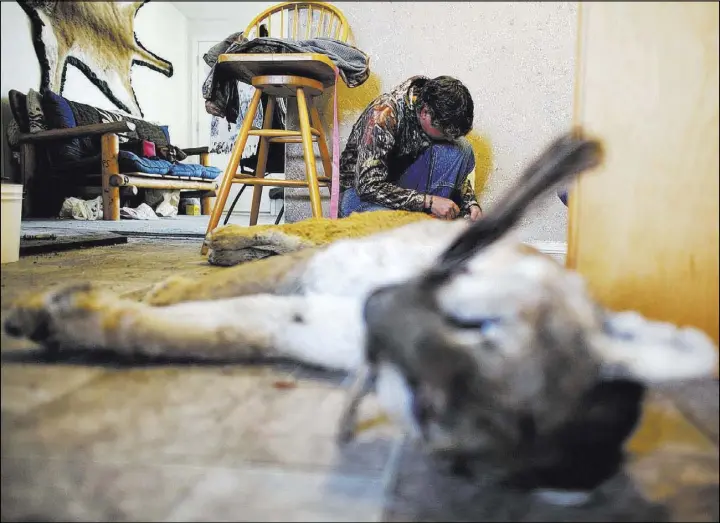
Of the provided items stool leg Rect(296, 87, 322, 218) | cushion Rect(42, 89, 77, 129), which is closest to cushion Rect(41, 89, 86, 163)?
cushion Rect(42, 89, 77, 129)

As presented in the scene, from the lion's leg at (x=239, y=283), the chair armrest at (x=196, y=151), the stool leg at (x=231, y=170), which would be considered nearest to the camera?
the lion's leg at (x=239, y=283)

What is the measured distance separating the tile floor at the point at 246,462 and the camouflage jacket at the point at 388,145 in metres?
1.37

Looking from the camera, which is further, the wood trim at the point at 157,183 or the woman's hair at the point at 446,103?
the wood trim at the point at 157,183

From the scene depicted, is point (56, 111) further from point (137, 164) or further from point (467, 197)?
point (467, 197)

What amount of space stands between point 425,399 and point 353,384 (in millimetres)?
99

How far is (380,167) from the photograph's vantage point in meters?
1.89

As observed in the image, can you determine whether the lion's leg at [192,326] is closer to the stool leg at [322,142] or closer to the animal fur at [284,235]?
the animal fur at [284,235]

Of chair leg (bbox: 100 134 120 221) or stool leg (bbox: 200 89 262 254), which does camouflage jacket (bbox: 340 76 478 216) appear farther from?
chair leg (bbox: 100 134 120 221)

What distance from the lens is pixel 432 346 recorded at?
1.27 ft

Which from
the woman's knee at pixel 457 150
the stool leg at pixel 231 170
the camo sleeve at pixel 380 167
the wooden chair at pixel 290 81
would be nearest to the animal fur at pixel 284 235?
the wooden chair at pixel 290 81

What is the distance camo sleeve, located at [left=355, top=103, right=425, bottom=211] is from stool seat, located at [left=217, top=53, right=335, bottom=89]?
0.72ft

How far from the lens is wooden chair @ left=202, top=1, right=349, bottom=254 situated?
5.80 feet

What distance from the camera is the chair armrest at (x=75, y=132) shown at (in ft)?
12.6

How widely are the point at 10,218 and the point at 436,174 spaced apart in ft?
4.69
